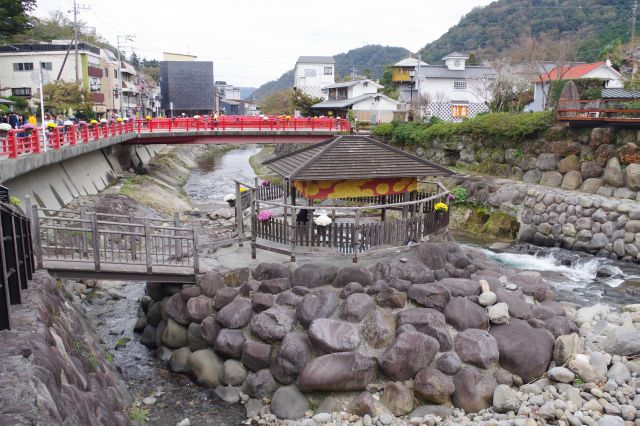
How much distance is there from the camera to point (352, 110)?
57.8 m

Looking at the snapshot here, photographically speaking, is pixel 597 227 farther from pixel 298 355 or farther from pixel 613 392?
pixel 298 355

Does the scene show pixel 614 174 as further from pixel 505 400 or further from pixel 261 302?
pixel 261 302

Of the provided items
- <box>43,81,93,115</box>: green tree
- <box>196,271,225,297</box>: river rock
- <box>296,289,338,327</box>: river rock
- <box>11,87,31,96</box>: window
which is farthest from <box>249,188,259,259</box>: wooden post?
<box>11,87,31,96</box>: window

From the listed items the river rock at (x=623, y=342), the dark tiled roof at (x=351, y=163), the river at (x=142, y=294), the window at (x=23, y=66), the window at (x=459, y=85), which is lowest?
the river at (x=142, y=294)

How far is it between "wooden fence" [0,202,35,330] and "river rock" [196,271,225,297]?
151 inches

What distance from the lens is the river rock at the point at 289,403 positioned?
10.7 metres

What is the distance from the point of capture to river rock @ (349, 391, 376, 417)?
10.3m

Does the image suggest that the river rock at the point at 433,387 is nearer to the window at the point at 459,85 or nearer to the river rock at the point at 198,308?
the river rock at the point at 198,308

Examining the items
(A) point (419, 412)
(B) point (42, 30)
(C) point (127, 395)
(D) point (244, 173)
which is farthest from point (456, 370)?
(B) point (42, 30)

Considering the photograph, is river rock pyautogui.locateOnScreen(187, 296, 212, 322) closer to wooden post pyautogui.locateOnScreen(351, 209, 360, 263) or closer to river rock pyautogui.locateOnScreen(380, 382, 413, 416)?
wooden post pyautogui.locateOnScreen(351, 209, 360, 263)

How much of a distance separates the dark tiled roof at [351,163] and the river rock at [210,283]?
317 cm

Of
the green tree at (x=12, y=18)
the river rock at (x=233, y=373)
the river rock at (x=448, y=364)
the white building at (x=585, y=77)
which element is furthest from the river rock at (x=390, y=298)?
the green tree at (x=12, y=18)

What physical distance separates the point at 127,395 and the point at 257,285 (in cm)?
386

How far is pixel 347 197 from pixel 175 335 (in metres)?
5.84
